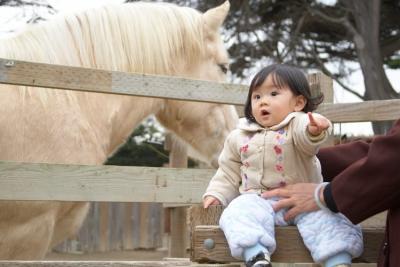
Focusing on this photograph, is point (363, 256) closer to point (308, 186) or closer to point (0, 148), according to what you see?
point (308, 186)

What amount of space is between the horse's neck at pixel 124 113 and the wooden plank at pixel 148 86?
684 millimetres

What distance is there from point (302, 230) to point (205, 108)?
2.58 meters

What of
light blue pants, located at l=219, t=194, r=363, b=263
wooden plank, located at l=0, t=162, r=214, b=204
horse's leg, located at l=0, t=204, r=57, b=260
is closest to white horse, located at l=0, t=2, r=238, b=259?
horse's leg, located at l=0, t=204, r=57, b=260

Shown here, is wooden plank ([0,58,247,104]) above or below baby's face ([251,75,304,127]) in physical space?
above

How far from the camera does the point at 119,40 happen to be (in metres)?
3.94

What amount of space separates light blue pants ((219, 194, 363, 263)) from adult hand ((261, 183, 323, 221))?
22 millimetres

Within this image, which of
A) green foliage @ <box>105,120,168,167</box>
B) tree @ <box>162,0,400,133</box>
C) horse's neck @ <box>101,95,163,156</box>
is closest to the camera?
horse's neck @ <box>101,95,163,156</box>

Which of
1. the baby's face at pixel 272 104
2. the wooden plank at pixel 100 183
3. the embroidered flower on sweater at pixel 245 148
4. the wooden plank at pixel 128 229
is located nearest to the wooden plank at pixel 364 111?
the wooden plank at pixel 100 183

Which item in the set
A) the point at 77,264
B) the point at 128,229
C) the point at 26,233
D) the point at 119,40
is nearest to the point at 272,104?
the point at 77,264

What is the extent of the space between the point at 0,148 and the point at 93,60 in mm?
875

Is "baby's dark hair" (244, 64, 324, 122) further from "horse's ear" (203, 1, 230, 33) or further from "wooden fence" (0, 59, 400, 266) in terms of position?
"horse's ear" (203, 1, 230, 33)

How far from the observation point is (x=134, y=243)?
14.0 meters

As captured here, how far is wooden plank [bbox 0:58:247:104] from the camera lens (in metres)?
2.87

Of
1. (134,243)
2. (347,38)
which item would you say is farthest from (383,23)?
(134,243)
